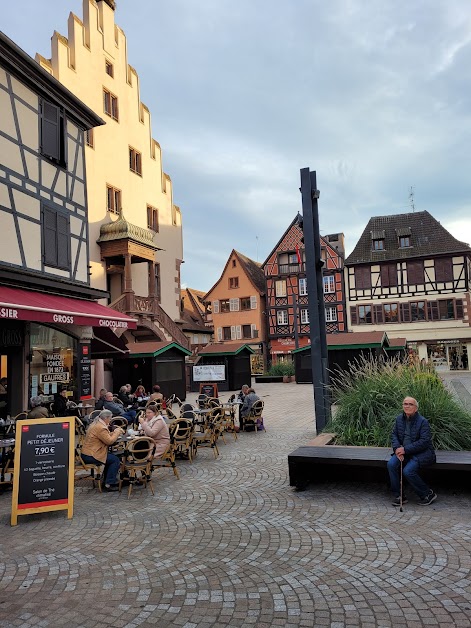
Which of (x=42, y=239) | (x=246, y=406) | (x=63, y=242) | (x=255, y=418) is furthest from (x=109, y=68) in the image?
(x=255, y=418)

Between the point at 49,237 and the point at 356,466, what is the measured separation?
11.4 m

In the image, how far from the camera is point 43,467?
20.8 ft

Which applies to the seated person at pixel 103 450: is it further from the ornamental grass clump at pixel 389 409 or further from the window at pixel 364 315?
the window at pixel 364 315

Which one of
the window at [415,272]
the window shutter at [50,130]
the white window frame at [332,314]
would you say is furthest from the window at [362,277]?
the window shutter at [50,130]

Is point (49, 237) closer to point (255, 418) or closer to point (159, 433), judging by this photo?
point (255, 418)

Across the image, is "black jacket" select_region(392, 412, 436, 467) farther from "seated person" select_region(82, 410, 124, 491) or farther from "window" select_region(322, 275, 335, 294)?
"window" select_region(322, 275, 335, 294)

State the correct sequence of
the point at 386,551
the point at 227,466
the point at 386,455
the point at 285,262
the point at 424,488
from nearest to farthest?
the point at 386,551 → the point at 424,488 → the point at 386,455 → the point at 227,466 → the point at 285,262

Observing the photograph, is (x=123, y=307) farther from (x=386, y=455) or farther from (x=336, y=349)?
(x=386, y=455)

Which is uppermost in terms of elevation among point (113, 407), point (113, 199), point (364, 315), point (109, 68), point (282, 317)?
point (109, 68)

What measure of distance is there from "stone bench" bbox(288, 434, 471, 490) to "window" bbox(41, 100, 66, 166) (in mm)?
12188

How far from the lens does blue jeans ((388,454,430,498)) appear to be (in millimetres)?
6113

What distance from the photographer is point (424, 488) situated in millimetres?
6156

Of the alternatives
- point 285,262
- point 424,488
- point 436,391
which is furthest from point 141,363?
point 285,262

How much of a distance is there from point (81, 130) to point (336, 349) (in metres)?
14.2
